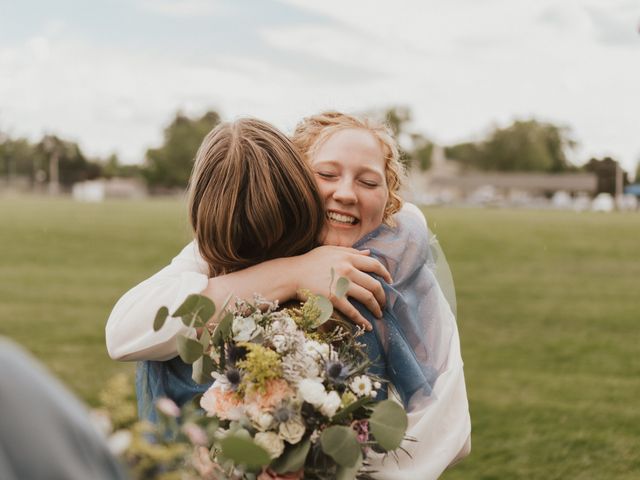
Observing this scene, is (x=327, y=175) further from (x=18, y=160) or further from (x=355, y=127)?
(x=18, y=160)

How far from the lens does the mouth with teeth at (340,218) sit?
96.7 inches

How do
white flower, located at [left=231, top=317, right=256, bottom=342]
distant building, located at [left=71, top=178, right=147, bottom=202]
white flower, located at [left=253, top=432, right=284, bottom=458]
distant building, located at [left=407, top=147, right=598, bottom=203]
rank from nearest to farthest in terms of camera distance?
white flower, located at [left=253, top=432, right=284, bottom=458], white flower, located at [left=231, top=317, right=256, bottom=342], distant building, located at [left=71, top=178, right=147, bottom=202], distant building, located at [left=407, top=147, right=598, bottom=203]

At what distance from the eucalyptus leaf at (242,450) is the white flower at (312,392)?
326 mm

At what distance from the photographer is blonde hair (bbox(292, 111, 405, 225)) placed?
8.42ft

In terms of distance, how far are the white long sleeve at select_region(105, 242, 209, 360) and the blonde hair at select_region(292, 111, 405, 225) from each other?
0.59 meters

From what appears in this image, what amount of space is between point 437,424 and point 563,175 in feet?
424

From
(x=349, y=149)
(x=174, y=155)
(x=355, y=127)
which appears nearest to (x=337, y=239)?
(x=349, y=149)

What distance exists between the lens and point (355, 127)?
260 centimetres

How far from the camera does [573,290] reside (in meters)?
17.4

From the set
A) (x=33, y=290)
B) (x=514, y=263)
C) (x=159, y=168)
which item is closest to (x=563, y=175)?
(x=159, y=168)

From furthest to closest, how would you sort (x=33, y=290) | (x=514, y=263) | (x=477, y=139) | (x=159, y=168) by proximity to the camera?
(x=477, y=139) → (x=159, y=168) → (x=514, y=263) → (x=33, y=290)

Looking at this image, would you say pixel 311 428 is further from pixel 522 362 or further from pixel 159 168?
pixel 159 168

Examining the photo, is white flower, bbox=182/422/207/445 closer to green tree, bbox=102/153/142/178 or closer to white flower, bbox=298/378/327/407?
white flower, bbox=298/378/327/407

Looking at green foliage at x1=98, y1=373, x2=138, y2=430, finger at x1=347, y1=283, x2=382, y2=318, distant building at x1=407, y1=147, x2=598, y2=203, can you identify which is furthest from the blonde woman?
distant building at x1=407, y1=147, x2=598, y2=203
